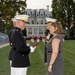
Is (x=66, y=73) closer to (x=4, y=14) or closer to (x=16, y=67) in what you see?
(x=16, y=67)

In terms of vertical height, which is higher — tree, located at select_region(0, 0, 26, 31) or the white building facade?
tree, located at select_region(0, 0, 26, 31)

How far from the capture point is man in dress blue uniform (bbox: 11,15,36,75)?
7012 millimetres

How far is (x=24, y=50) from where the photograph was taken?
7.04 meters

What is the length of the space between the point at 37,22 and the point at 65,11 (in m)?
38.6

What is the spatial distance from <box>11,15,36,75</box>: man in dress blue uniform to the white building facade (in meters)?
115

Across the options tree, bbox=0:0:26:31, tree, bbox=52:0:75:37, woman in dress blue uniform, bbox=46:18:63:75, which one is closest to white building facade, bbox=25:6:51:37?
tree, bbox=52:0:75:37

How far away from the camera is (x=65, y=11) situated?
91.2 meters

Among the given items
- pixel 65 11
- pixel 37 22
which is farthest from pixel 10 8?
pixel 37 22

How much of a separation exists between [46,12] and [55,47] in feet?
419

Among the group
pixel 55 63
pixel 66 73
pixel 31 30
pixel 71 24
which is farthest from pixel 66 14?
pixel 55 63

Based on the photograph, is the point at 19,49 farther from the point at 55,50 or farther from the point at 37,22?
the point at 37,22

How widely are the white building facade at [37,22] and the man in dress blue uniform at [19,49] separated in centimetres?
11460

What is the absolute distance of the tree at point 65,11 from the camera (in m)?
89.1

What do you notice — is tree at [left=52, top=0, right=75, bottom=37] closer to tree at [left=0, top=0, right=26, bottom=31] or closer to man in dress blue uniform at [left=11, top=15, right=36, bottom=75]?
tree at [left=0, top=0, right=26, bottom=31]
